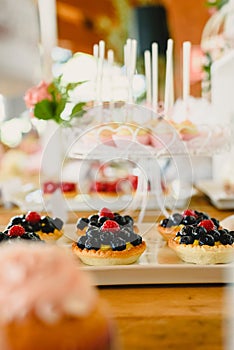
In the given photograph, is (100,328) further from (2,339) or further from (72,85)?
(72,85)

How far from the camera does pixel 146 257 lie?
60.2 inches

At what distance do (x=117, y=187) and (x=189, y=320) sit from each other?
169cm

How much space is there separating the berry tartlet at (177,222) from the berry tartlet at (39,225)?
0.91ft

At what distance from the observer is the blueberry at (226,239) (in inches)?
56.1

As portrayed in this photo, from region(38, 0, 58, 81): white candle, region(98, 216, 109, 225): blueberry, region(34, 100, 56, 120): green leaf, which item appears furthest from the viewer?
region(38, 0, 58, 81): white candle

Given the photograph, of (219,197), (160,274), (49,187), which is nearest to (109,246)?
(160,274)

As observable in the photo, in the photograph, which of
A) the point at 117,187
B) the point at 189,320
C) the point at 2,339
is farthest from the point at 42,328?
the point at 117,187

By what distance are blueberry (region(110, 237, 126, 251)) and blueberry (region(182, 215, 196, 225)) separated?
0.28 m

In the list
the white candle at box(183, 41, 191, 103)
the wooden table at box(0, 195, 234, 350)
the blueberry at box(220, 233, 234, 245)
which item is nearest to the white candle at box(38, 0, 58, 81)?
Result: the white candle at box(183, 41, 191, 103)

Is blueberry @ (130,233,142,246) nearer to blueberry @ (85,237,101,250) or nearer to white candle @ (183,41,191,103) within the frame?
blueberry @ (85,237,101,250)

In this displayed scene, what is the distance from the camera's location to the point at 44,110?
2.09 metres

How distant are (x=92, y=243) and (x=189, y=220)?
1.09 feet

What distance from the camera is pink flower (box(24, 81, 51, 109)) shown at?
6.85ft

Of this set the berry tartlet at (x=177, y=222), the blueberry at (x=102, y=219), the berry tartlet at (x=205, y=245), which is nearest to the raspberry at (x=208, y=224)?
the berry tartlet at (x=205, y=245)
